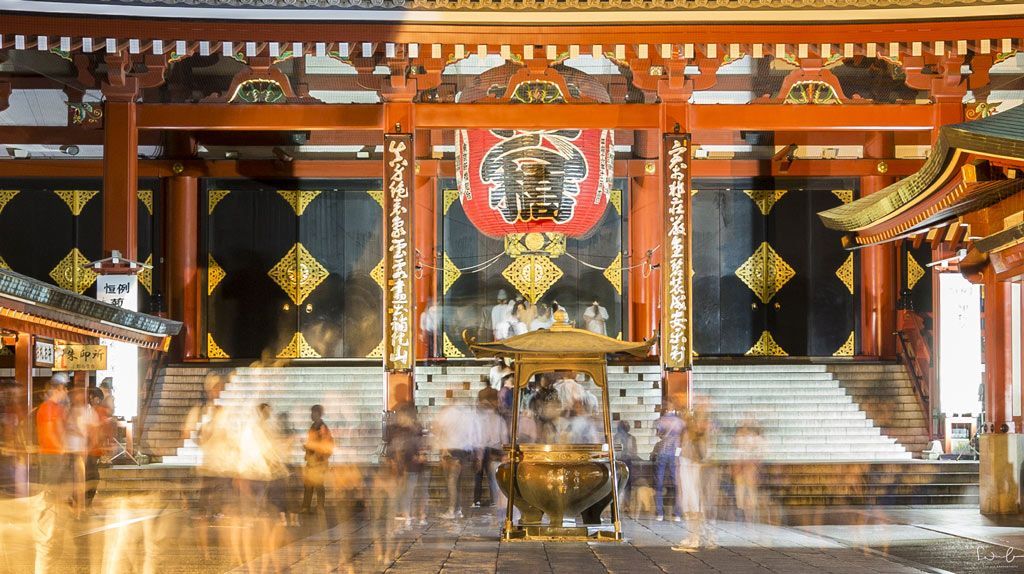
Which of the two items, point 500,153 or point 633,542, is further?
point 500,153

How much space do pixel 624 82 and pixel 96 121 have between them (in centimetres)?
836

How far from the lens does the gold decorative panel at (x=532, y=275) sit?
78.7ft

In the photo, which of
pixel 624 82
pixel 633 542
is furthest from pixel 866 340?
pixel 633 542

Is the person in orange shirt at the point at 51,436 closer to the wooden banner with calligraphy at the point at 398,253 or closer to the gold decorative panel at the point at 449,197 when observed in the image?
the wooden banner with calligraphy at the point at 398,253

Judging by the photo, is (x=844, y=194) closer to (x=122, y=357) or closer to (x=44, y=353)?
(x=122, y=357)

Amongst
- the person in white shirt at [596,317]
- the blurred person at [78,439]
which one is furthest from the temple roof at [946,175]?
the blurred person at [78,439]

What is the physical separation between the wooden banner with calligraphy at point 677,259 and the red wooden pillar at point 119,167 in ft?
24.8

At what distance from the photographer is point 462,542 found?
12164 millimetres

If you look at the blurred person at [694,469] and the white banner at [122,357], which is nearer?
the blurred person at [694,469]

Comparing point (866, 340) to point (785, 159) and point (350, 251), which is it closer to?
point (785, 159)

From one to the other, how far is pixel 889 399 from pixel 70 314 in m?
14.4

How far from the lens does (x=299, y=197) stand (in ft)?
78.3

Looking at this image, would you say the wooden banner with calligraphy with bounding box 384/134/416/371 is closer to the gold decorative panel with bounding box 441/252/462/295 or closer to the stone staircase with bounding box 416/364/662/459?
the stone staircase with bounding box 416/364/662/459

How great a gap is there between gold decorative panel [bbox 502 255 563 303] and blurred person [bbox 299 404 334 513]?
9.60m
